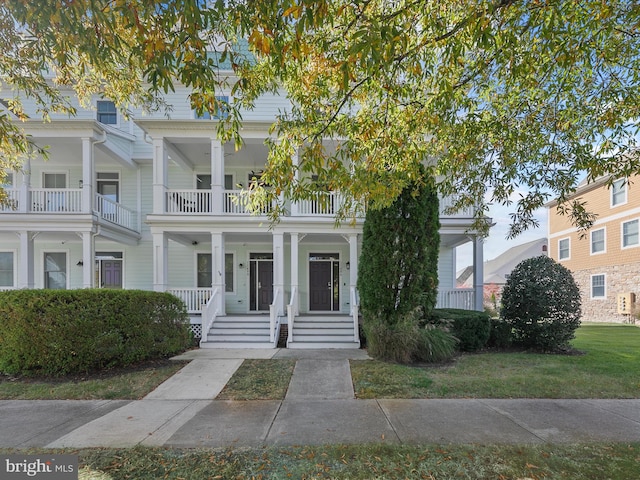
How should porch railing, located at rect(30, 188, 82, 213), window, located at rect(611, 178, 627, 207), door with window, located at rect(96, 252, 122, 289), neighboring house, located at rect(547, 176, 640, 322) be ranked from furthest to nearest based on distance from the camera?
window, located at rect(611, 178, 627, 207)
neighboring house, located at rect(547, 176, 640, 322)
door with window, located at rect(96, 252, 122, 289)
porch railing, located at rect(30, 188, 82, 213)

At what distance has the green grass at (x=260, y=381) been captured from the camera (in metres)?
5.68

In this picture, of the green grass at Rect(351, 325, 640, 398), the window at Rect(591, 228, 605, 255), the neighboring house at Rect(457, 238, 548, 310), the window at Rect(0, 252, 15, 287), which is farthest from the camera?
the neighboring house at Rect(457, 238, 548, 310)

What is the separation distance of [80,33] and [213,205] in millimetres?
7991

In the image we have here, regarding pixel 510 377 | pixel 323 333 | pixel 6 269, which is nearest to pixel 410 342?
pixel 510 377

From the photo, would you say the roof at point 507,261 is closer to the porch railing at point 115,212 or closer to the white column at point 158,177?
the porch railing at point 115,212

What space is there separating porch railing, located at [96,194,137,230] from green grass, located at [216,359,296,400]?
7764mm

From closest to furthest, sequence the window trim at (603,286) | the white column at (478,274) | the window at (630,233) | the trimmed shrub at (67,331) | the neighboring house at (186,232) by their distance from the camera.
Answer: the trimmed shrub at (67,331) → the neighboring house at (186,232) → the white column at (478,274) → the window at (630,233) → the window trim at (603,286)

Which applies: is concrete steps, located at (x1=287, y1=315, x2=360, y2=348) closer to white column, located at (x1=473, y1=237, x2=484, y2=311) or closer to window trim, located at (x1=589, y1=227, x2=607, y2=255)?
white column, located at (x1=473, y1=237, x2=484, y2=311)

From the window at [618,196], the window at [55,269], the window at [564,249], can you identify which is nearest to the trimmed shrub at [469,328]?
the window at [55,269]

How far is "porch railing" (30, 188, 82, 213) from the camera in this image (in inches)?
436

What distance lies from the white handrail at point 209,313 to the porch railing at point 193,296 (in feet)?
0.73

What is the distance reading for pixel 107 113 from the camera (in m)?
13.4

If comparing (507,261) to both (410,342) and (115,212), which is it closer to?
(410,342)

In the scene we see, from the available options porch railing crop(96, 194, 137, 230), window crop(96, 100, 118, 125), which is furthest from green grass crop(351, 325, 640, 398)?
window crop(96, 100, 118, 125)
